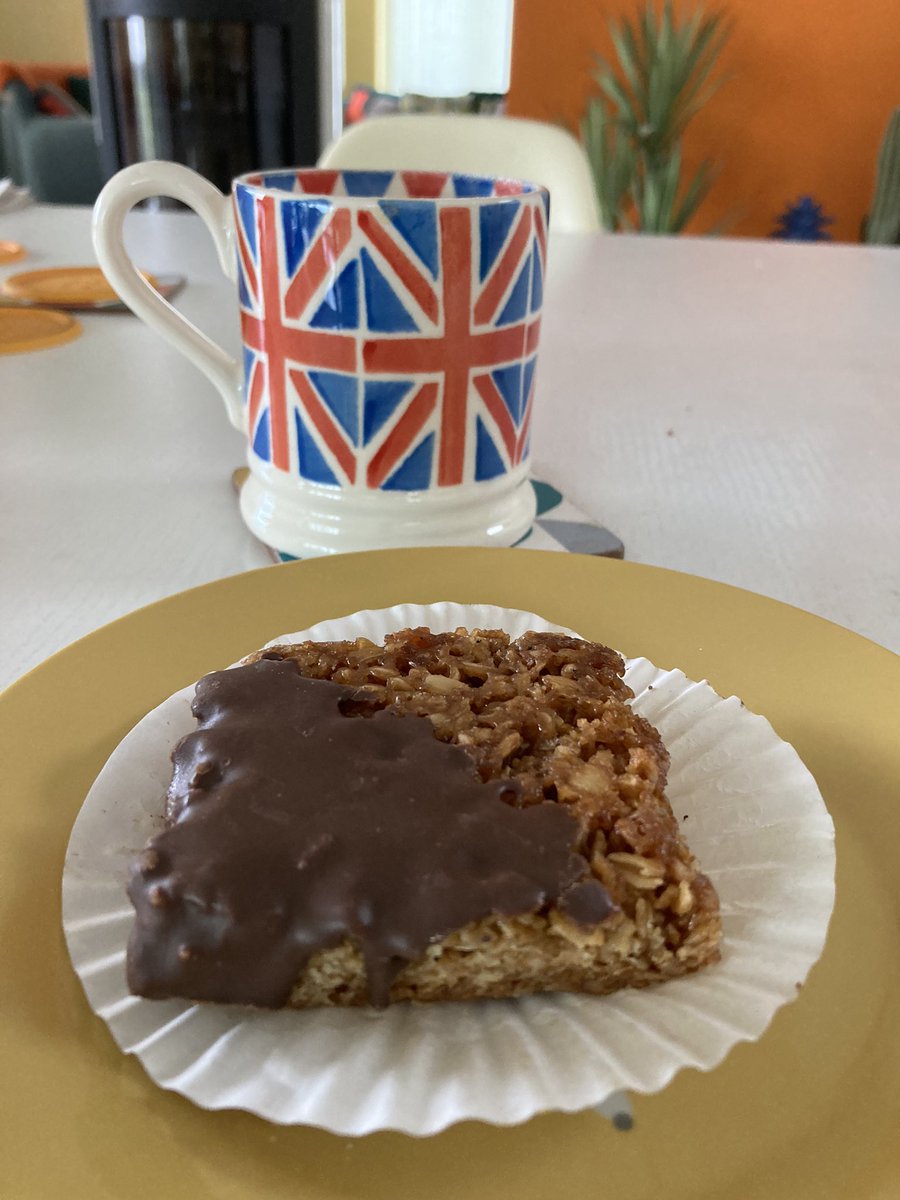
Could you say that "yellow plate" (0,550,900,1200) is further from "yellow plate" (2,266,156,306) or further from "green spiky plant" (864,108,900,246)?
"green spiky plant" (864,108,900,246)

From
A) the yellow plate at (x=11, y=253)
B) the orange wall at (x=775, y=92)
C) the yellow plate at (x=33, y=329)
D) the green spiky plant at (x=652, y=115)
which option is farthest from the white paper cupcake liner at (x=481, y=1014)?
the orange wall at (x=775, y=92)

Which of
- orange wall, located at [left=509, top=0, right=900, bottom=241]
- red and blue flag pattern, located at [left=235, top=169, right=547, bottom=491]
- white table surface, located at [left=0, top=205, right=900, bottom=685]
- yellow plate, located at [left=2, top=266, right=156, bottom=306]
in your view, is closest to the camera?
red and blue flag pattern, located at [left=235, top=169, right=547, bottom=491]

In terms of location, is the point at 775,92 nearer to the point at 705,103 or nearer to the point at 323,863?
the point at 705,103

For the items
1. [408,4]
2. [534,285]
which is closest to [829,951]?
[534,285]

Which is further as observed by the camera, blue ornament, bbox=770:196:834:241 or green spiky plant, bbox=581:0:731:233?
blue ornament, bbox=770:196:834:241

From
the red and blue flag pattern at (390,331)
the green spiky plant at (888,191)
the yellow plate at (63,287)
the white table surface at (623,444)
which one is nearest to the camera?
the red and blue flag pattern at (390,331)

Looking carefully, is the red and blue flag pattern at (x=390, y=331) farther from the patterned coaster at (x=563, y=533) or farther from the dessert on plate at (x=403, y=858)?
the dessert on plate at (x=403, y=858)

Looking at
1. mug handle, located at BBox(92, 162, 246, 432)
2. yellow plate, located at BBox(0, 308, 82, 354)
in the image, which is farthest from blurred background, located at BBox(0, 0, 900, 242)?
mug handle, located at BBox(92, 162, 246, 432)
